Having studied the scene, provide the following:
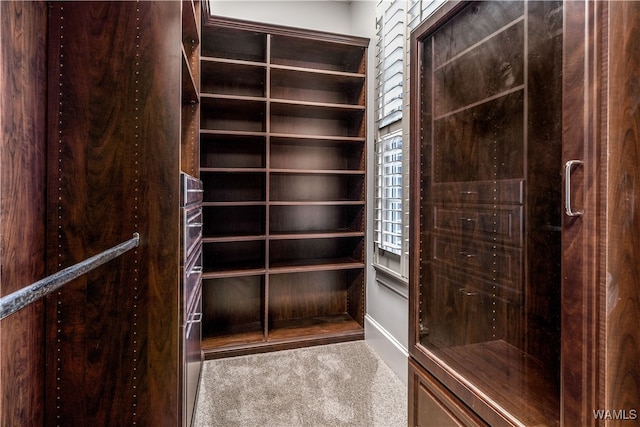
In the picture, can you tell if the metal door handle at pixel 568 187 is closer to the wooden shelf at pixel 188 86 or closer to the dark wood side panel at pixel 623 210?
the dark wood side panel at pixel 623 210

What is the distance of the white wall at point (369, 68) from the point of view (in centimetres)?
223

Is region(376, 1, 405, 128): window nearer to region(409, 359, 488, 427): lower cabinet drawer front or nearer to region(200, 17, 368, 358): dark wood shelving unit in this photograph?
region(200, 17, 368, 358): dark wood shelving unit

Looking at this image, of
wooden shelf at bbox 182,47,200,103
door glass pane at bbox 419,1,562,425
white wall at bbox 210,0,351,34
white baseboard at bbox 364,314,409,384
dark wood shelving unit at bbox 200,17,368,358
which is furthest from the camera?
white wall at bbox 210,0,351,34

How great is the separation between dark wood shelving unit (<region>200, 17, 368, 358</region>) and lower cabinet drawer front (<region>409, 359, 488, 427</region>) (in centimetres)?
132

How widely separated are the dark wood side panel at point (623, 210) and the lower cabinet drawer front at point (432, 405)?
0.43m

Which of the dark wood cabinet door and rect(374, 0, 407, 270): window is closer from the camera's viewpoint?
the dark wood cabinet door

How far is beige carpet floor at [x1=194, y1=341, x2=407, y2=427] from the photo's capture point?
1.75m

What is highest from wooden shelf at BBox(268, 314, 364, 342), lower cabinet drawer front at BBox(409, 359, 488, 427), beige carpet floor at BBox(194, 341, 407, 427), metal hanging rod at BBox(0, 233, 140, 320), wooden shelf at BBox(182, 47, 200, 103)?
wooden shelf at BBox(182, 47, 200, 103)

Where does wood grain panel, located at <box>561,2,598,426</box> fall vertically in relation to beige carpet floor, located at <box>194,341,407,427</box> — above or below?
above

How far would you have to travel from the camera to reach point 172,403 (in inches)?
48.8

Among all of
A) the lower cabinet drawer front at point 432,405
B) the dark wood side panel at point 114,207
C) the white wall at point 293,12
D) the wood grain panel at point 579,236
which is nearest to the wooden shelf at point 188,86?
the dark wood side panel at point 114,207

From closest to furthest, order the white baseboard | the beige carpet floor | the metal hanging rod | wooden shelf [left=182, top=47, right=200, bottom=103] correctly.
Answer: the metal hanging rod
wooden shelf [left=182, top=47, right=200, bottom=103]
the beige carpet floor
the white baseboard

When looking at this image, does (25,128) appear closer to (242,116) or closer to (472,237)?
(472,237)

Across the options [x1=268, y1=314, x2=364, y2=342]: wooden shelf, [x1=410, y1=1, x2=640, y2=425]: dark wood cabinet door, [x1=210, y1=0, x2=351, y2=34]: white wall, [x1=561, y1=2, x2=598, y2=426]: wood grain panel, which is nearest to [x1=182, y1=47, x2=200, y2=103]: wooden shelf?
[x1=410, y1=1, x2=640, y2=425]: dark wood cabinet door
